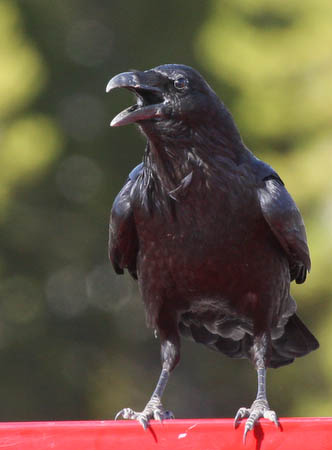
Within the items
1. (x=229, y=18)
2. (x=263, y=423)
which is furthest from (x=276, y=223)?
(x=229, y=18)

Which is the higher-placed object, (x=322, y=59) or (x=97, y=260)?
(x=322, y=59)

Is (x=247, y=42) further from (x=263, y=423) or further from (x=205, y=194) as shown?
(x=263, y=423)

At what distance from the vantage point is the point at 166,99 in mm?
4230

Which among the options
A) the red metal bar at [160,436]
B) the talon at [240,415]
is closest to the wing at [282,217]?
the talon at [240,415]

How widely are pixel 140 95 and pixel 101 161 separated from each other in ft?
25.0

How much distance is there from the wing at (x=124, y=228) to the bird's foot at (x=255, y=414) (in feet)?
3.53

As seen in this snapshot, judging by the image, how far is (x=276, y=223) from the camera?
179 inches

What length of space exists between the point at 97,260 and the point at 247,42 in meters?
3.21

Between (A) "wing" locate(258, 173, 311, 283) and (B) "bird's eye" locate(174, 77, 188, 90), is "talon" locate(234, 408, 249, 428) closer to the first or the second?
(A) "wing" locate(258, 173, 311, 283)

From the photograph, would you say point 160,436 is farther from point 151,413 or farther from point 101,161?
point 101,161

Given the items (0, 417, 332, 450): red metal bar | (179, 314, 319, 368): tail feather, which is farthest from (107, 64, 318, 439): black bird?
(0, 417, 332, 450): red metal bar

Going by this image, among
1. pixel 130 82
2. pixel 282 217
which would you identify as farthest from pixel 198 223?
pixel 130 82

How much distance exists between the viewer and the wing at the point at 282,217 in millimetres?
4527

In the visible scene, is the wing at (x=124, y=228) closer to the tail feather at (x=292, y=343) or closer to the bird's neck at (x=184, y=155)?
the bird's neck at (x=184, y=155)
